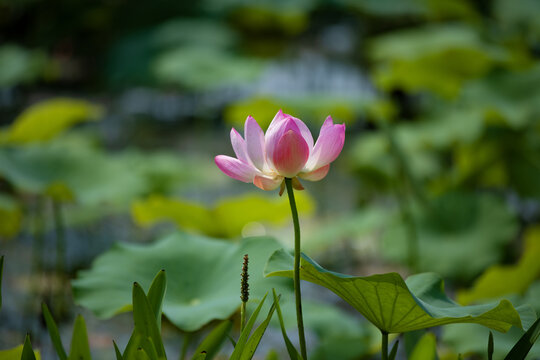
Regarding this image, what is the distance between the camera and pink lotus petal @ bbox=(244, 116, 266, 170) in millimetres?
557

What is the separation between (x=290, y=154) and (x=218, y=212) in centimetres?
84

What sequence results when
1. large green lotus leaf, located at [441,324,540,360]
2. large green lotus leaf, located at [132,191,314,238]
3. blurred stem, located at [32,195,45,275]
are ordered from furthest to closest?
blurred stem, located at [32,195,45,275] → large green lotus leaf, located at [132,191,314,238] → large green lotus leaf, located at [441,324,540,360]

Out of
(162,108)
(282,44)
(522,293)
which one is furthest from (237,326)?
(282,44)

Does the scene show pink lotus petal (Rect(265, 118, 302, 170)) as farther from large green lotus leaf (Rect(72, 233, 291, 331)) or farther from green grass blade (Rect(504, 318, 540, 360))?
green grass blade (Rect(504, 318, 540, 360))

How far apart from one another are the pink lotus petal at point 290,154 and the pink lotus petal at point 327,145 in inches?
0.8

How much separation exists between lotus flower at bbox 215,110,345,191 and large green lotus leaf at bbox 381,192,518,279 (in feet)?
Answer: 3.53

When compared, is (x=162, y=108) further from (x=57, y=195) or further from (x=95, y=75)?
(x=57, y=195)

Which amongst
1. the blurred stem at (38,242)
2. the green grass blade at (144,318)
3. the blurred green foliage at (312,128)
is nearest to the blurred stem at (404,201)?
the blurred green foliage at (312,128)

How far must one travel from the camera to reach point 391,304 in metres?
0.56

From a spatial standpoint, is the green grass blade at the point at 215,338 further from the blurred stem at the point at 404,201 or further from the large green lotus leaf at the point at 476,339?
the blurred stem at the point at 404,201

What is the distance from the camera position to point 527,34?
286 cm

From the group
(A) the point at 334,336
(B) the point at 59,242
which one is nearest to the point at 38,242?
(B) the point at 59,242

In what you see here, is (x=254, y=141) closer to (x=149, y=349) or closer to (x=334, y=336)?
(x=149, y=349)

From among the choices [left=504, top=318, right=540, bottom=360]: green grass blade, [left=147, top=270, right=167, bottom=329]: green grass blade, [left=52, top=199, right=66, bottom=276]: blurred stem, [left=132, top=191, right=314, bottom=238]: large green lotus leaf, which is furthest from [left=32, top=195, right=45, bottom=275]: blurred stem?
[left=504, top=318, right=540, bottom=360]: green grass blade
